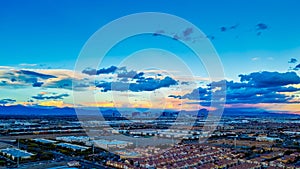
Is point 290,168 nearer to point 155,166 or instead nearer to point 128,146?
point 155,166

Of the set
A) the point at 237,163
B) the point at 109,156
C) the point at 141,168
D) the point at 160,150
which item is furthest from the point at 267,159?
the point at 109,156

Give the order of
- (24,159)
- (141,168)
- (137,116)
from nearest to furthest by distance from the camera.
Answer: (141,168), (24,159), (137,116)

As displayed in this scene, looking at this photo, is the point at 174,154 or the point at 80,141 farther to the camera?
the point at 80,141

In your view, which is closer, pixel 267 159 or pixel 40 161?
pixel 40 161

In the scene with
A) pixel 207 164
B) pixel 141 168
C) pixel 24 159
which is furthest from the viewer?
pixel 24 159

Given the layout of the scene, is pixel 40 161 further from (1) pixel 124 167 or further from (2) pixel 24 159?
(1) pixel 124 167

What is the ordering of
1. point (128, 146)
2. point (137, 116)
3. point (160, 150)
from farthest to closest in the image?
1. point (137, 116)
2. point (128, 146)
3. point (160, 150)

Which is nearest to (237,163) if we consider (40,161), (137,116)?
(40,161)

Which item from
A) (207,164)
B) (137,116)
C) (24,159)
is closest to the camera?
(207,164)
